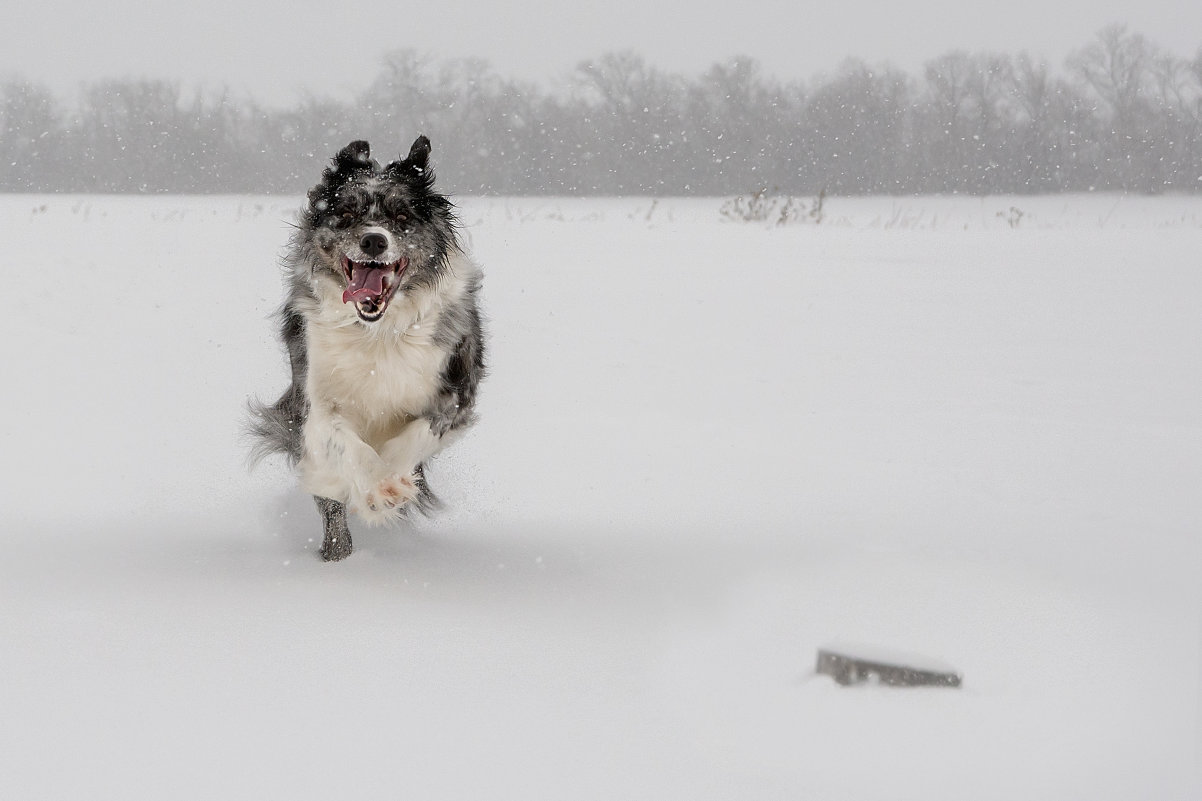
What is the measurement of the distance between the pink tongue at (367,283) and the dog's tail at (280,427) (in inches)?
28.5

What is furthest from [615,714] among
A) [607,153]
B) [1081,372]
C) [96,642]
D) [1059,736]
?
[607,153]

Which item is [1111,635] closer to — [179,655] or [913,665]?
[913,665]

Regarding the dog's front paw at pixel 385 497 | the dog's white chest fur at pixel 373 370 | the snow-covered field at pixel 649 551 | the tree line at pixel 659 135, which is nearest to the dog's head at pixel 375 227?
the dog's white chest fur at pixel 373 370

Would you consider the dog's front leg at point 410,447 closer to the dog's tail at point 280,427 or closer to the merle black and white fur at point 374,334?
the merle black and white fur at point 374,334

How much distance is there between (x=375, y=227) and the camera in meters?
4.80

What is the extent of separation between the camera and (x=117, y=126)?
3075 centimetres

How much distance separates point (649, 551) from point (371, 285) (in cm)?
184

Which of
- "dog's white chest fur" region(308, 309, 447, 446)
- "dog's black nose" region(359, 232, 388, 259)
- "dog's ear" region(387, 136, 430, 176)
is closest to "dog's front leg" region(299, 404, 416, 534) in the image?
"dog's white chest fur" region(308, 309, 447, 446)

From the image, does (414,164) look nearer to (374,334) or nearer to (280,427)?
(374,334)

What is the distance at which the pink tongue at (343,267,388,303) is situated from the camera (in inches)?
190

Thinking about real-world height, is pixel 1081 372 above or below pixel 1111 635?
above

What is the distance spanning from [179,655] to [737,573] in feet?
7.96

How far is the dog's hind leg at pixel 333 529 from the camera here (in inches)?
204

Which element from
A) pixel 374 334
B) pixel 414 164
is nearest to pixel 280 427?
pixel 374 334
